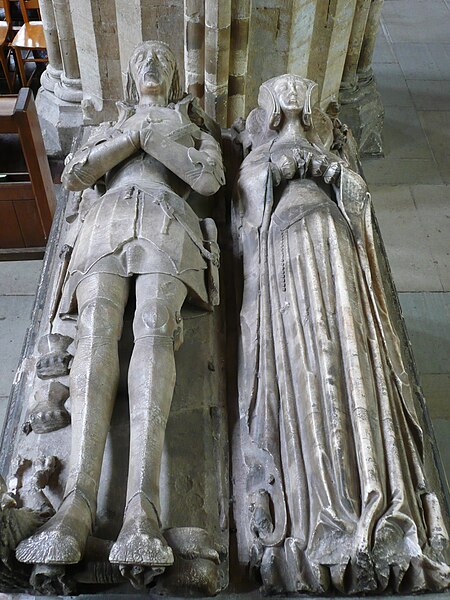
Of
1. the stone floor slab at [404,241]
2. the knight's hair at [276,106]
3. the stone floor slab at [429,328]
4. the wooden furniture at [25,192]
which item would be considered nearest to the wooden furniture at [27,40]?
Result: the wooden furniture at [25,192]

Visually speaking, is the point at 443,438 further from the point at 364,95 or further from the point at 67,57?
the point at 67,57

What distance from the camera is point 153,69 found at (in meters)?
3.39

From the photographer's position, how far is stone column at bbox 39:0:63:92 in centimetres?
526

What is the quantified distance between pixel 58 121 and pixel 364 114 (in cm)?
289

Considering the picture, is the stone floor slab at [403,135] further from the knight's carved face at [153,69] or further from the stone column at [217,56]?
the knight's carved face at [153,69]

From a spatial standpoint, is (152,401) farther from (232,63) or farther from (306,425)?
Result: (232,63)

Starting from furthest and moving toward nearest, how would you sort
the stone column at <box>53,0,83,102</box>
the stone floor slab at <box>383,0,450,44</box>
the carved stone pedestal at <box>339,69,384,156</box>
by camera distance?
the stone floor slab at <box>383,0,450,44</box> < the carved stone pedestal at <box>339,69,384,156</box> < the stone column at <box>53,0,83,102</box>

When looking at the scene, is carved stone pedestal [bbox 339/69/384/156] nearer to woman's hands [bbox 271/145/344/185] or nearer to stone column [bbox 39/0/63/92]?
stone column [bbox 39/0/63/92]

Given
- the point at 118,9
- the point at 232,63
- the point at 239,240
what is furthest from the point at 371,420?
the point at 118,9

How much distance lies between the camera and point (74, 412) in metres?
2.25

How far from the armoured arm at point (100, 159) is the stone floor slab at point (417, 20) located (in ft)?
18.7

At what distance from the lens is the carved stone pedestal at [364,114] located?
578 centimetres

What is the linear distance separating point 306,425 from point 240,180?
5.04 feet

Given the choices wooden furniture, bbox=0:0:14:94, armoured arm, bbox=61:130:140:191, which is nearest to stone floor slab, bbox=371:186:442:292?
armoured arm, bbox=61:130:140:191
